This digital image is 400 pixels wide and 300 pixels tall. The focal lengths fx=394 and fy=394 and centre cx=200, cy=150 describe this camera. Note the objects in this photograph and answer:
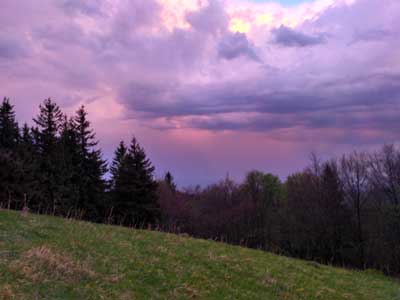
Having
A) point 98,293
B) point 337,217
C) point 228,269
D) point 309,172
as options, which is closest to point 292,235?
point 337,217

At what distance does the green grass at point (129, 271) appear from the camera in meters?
5.27

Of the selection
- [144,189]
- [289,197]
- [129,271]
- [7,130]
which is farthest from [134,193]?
[129,271]

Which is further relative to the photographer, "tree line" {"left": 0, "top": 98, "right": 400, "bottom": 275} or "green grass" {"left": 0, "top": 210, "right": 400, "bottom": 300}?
"tree line" {"left": 0, "top": 98, "right": 400, "bottom": 275}

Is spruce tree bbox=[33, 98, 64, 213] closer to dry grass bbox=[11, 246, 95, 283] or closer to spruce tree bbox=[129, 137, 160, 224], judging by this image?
spruce tree bbox=[129, 137, 160, 224]

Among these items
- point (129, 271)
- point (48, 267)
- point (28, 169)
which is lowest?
point (129, 271)

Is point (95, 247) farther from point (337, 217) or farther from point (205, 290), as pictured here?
point (337, 217)

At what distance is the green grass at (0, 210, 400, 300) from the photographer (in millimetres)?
5273

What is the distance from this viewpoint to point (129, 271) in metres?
6.59

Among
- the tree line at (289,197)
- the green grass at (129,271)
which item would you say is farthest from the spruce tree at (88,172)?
the green grass at (129,271)

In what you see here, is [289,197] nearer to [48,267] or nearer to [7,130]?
[7,130]

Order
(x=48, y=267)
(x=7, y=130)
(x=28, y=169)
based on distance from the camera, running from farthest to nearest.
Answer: (x=7, y=130), (x=28, y=169), (x=48, y=267)

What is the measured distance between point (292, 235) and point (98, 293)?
46103mm

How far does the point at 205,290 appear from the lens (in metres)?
6.62

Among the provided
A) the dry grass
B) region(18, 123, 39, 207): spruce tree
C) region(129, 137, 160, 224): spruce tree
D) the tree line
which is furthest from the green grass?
region(129, 137, 160, 224): spruce tree
